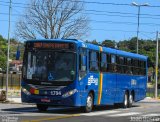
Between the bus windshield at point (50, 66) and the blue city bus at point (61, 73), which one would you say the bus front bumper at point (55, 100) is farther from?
the bus windshield at point (50, 66)

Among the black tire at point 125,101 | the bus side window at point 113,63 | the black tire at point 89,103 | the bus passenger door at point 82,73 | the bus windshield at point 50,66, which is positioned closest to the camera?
the bus windshield at point 50,66

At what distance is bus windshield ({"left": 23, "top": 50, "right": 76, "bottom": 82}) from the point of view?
2184cm

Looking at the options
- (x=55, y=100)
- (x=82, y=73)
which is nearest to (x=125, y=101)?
(x=82, y=73)

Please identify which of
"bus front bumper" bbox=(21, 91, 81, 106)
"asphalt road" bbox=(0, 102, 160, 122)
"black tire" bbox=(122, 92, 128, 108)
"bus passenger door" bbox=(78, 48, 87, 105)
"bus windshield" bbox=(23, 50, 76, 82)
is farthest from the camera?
"black tire" bbox=(122, 92, 128, 108)

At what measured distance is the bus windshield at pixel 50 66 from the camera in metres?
21.8

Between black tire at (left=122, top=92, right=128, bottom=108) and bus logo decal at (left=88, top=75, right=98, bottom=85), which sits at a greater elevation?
bus logo decal at (left=88, top=75, right=98, bottom=85)

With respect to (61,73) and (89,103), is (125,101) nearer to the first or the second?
(89,103)

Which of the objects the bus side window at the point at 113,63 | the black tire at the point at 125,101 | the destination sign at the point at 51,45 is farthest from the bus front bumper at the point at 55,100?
the black tire at the point at 125,101

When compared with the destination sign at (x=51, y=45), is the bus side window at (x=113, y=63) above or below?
below

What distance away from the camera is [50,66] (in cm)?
2198

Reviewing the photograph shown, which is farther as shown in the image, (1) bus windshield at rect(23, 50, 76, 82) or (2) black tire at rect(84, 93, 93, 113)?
(2) black tire at rect(84, 93, 93, 113)

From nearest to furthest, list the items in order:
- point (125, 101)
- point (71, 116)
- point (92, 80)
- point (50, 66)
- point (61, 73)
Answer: point (71, 116) → point (61, 73) → point (50, 66) → point (92, 80) → point (125, 101)

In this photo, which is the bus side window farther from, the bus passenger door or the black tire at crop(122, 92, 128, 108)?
Result: the bus passenger door

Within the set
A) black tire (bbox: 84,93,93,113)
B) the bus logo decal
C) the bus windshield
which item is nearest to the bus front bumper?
the bus windshield
